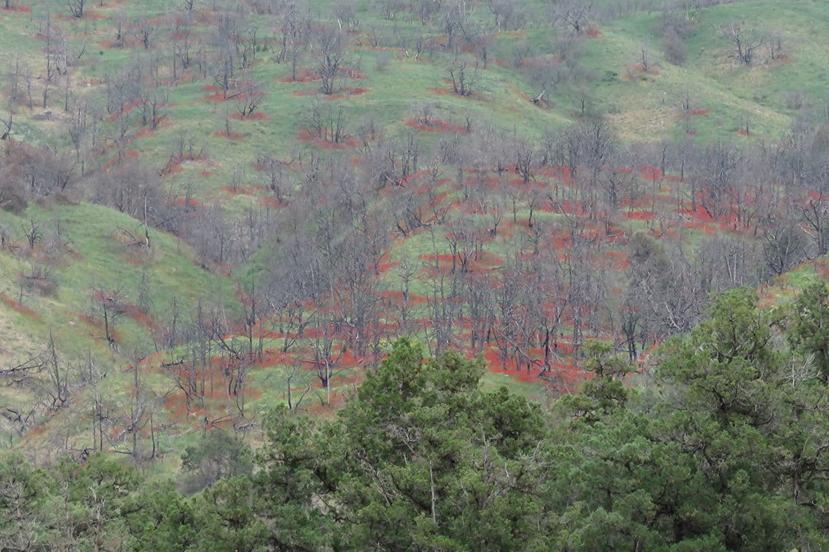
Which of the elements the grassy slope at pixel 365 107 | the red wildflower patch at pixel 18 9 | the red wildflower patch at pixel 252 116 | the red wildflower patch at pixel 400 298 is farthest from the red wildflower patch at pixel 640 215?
the red wildflower patch at pixel 18 9

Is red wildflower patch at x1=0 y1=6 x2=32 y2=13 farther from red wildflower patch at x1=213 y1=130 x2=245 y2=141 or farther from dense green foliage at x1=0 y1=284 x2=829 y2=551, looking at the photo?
dense green foliage at x1=0 y1=284 x2=829 y2=551

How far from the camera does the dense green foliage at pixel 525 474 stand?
93.3 feet

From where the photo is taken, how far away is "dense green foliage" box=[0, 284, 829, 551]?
28.4 meters

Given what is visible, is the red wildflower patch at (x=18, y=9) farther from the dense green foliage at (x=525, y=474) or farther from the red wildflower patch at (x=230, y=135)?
the dense green foliage at (x=525, y=474)

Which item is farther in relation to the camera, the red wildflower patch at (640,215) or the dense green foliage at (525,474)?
the red wildflower patch at (640,215)

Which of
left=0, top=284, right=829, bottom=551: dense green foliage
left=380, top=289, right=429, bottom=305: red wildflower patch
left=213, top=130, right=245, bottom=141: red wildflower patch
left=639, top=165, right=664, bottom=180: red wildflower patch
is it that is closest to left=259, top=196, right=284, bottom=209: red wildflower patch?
left=213, top=130, right=245, bottom=141: red wildflower patch

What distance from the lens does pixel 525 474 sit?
2858 cm

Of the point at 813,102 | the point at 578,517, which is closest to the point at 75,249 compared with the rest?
→ the point at 578,517

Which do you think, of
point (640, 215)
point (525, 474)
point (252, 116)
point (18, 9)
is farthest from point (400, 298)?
point (18, 9)

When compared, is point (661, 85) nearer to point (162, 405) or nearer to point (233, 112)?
point (233, 112)

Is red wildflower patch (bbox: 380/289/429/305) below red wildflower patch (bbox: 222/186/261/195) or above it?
above

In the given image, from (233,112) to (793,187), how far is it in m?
74.0

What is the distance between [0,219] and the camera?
98.5m

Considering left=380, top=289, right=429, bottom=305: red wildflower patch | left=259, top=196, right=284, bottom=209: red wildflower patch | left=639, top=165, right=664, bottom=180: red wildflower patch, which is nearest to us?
left=380, top=289, right=429, bottom=305: red wildflower patch
